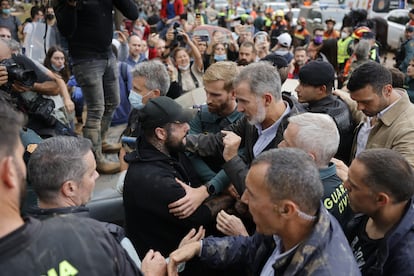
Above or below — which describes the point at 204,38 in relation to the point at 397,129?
below

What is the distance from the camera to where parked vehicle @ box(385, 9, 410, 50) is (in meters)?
15.6

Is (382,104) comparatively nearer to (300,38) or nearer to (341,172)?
(341,172)

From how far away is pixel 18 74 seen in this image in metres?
3.16

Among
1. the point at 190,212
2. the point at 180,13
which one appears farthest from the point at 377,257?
the point at 180,13

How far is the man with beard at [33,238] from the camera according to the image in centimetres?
118

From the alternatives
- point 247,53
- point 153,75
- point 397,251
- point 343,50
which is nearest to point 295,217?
point 397,251

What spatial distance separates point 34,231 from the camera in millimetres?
1228

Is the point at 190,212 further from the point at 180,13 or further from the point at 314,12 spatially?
the point at 314,12

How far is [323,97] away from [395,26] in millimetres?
14314

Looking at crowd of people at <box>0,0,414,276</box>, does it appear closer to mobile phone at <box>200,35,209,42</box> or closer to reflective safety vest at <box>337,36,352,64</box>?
mobile phone at <box>200,35,209,42</box>

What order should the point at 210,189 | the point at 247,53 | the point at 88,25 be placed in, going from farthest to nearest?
1. the point at 247,53
2. the point at 88,25
3. the point at 210,189

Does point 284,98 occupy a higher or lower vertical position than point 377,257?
higher

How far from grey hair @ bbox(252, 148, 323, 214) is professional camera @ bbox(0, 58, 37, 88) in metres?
2.28

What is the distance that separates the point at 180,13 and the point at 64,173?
34.6ft
